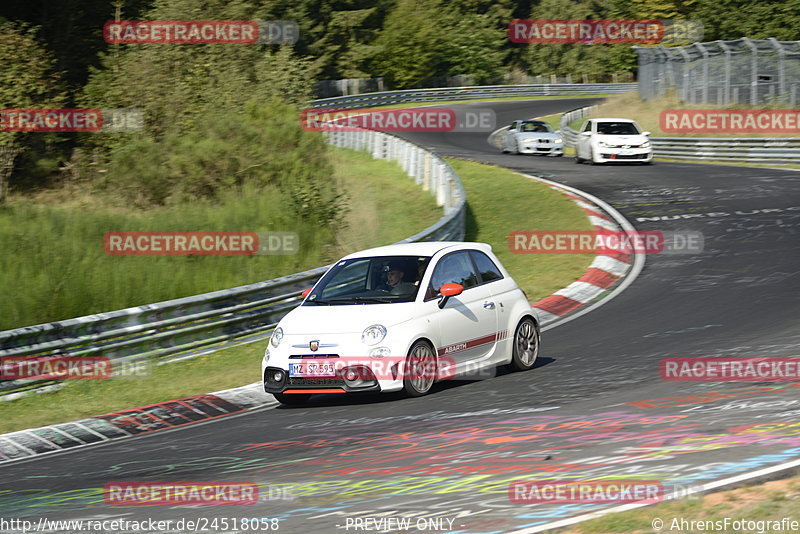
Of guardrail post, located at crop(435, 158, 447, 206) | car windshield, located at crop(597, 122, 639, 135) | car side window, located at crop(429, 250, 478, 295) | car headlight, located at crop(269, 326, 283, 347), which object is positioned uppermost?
car windshield, located at crop(597, 122, 639, 135)

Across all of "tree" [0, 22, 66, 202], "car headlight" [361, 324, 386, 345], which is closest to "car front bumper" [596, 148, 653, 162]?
"tree" [0, 22, 66, 202]

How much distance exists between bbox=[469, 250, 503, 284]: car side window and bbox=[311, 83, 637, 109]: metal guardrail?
48899 mm

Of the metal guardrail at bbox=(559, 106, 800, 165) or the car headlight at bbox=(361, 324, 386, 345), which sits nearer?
the car headlight at bbox=(361, 324, 386, 345)

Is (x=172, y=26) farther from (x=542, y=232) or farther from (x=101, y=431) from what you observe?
(x=101, y=431)

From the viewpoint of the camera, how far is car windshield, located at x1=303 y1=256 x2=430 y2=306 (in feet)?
36.1

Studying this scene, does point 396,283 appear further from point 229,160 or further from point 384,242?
point 229,160

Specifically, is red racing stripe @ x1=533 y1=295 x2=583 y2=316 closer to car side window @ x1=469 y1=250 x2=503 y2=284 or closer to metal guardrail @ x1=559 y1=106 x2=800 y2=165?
car side window @ x1=469 y1=250 x2=503 y2=284

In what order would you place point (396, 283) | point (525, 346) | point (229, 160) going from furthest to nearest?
point (229, 160) < point (525, 346) < point (396, 283)

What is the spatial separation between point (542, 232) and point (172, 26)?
2546 cm

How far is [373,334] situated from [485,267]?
2.21 metres

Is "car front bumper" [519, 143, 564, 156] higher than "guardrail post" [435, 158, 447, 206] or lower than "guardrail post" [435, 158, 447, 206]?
higher

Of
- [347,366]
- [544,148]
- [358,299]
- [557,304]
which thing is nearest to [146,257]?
[557,304]

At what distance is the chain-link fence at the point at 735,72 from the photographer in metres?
39.0

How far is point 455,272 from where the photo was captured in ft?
38.1
